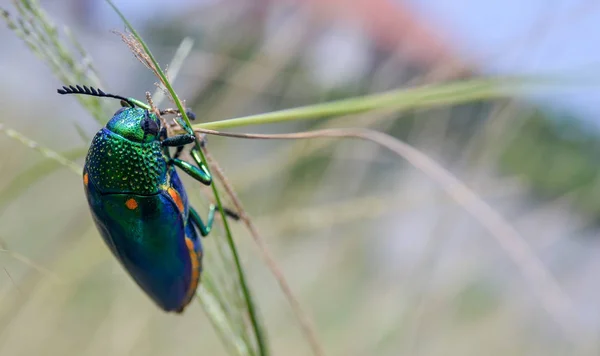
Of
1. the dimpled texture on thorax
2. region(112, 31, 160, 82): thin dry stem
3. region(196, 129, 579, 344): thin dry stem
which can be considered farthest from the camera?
the dimpled texture on thorax

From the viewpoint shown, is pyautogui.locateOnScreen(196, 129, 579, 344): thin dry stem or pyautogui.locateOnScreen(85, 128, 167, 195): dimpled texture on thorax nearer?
pyautogui.locateOnScreen(196, 129, 579, 344): thin dry stem

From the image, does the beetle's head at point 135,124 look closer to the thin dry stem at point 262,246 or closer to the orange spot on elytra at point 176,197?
the orange spot on elytra at point 176,197

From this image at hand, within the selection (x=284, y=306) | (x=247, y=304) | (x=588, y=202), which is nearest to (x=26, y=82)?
(x=284, y=306)

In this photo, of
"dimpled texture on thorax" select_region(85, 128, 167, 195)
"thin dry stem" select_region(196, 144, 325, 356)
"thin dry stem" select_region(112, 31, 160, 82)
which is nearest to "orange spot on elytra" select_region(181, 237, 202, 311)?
"dimpled texture on thorax" select_region(85, 128, 167, 195)

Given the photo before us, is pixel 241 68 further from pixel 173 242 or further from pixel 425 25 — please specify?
pixel 425 25

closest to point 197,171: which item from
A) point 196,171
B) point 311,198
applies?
point 196,171

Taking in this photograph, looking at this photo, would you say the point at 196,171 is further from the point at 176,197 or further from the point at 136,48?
the point at 136,48

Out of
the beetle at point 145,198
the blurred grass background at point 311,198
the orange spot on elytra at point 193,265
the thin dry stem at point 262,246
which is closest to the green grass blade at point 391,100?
the thin dry stem at point 262,246

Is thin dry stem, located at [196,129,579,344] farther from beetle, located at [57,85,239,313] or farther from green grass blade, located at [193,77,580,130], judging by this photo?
beetle, located at [57,85,239,313]
